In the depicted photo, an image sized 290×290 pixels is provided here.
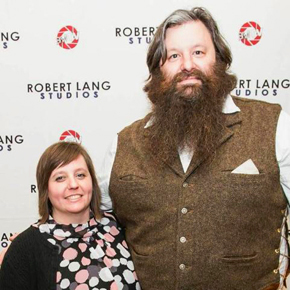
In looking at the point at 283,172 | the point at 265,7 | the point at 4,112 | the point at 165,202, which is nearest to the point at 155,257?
the point at 165,202

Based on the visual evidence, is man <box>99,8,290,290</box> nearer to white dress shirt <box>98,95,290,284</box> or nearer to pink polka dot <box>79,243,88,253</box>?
white dress shirt <box>98,95,290,284</box>

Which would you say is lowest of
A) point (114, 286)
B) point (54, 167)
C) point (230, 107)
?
point (114, 286)

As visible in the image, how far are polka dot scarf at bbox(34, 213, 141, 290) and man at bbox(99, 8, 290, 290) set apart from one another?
2.2 inches

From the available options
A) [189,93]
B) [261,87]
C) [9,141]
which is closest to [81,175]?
[189,93]

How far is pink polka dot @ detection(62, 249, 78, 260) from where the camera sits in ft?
5.16

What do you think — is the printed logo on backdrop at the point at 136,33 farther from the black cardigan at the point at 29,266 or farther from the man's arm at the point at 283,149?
the black cardigan at the point at 29,266

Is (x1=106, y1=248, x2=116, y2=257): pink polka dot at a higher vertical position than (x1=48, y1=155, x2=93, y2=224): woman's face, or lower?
lower

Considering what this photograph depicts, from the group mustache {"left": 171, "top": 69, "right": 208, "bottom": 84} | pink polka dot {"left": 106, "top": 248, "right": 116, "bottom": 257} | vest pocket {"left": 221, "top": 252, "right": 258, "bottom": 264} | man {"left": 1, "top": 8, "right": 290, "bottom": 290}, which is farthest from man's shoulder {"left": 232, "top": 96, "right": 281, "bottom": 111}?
pink polka dot {"left": 106, "top": 248, "right": 116, "bottom": 257}

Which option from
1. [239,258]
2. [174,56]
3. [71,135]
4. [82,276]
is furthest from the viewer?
[71,135]

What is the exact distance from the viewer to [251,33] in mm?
2246

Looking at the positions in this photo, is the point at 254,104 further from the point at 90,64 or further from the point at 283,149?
the point at 90,64

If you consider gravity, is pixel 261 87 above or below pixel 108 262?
above

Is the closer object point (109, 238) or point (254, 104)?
point (254, 104)

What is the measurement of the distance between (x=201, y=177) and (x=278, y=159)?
0.88 ft
